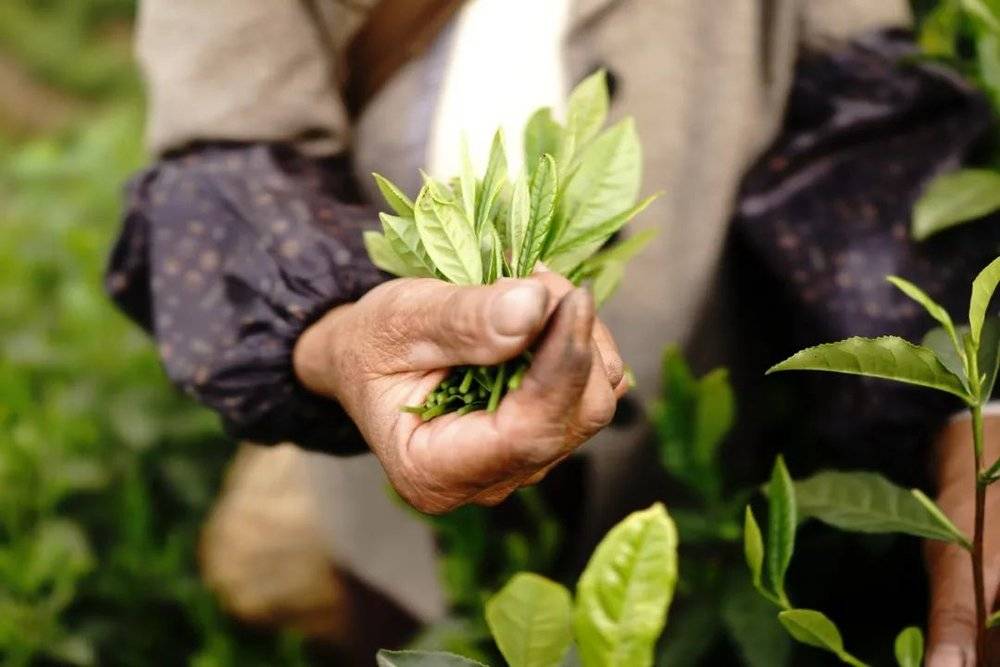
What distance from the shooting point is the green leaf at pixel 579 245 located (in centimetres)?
57

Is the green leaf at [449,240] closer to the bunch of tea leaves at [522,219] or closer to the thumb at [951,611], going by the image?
the bunch of tea leaves at [522,219]

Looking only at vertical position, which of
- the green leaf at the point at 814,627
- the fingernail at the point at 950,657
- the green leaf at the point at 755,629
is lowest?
the green leaf at the point at 755,629

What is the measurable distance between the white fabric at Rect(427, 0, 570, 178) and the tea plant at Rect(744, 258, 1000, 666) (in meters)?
0.40

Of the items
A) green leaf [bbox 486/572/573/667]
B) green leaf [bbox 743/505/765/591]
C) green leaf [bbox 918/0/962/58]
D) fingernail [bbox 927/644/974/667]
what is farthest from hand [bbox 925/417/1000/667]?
green leaf [bbox 918/0/962/58]

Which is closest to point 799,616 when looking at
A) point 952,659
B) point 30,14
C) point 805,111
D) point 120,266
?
point 952,659

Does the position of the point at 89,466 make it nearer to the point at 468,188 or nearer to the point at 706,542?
the point at 706,542

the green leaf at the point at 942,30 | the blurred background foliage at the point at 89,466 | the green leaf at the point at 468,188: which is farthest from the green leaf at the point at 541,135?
Answer: the blurred background foliage at the point at 89,466

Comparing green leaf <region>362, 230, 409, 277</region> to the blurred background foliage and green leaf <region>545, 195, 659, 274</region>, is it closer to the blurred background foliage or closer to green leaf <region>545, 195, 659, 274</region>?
green leaf <region>545, 195, 659, 274</region>

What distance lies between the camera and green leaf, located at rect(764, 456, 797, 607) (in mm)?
591

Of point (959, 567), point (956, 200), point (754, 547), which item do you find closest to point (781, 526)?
point (754, 547)

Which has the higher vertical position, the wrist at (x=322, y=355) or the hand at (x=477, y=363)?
the hand at (x=477, y=363)

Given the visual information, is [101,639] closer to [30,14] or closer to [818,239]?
[818,239]

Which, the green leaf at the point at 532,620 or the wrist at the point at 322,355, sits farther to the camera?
the wrist at the point at 322,355

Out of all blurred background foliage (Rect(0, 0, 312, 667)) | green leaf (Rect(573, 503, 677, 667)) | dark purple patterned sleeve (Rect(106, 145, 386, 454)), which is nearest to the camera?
green leaf (Rect(573, 503, 677, 667))
